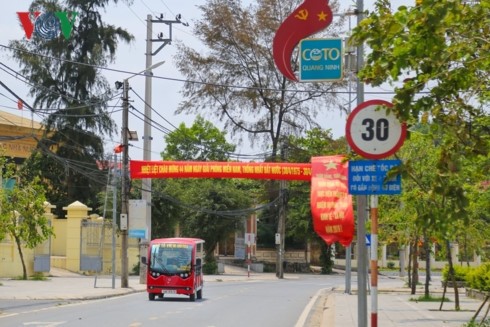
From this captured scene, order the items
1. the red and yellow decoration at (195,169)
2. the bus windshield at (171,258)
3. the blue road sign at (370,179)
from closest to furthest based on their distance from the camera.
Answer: the blue road sign at (370,179) → the bus windshield at (171,258) → the red and yellow decoration at (195,169)

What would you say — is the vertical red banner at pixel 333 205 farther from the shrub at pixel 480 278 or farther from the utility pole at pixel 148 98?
the utility pole at pixel 148 98

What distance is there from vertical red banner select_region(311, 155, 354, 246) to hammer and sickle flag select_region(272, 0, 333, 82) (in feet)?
6.18

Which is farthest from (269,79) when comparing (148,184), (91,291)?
(91,291)

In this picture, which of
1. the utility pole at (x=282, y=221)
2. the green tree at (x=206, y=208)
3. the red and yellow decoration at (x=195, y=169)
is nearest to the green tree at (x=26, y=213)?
the red and yellow decoration at (x=195, y=169)

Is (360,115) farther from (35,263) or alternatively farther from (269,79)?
(269,79)

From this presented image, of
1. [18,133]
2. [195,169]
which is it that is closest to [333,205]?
[195,169]

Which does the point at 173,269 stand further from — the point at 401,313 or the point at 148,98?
the point at 148,98

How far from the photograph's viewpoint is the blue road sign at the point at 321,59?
41.2 ft

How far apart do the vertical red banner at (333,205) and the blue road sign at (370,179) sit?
7.55 feet

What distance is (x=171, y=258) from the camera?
30.3 meters

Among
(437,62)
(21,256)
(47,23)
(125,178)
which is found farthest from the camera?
(47,23)

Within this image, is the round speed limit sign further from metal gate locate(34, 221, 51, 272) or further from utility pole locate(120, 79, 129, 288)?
metal gate locate(34, 221, 51, 272)

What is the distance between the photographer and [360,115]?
33.7 feet

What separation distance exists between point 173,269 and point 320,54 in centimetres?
1849
